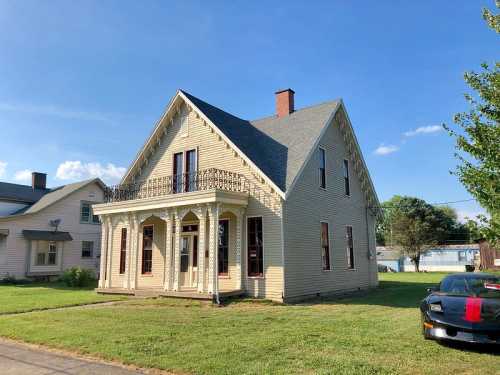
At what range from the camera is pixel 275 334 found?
890cm

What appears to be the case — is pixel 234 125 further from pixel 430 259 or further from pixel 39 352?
pixel 430 259

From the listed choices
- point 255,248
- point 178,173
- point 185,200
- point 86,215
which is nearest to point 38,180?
point 86,215

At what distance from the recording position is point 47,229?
30578 millimetres

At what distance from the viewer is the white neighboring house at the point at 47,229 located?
1118 inches

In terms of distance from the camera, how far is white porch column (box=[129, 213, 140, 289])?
1784cm

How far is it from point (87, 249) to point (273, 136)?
20.4 m

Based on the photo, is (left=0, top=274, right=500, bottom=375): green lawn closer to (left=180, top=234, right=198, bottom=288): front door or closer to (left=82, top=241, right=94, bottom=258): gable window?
(left=180, top=234, right=198, bottom=288): front door

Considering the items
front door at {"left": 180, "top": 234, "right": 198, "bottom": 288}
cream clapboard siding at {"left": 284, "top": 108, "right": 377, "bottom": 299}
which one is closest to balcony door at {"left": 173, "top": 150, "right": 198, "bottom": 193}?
front door at {"left": 180, "top": 234, "right": 198, "bottom": 288}

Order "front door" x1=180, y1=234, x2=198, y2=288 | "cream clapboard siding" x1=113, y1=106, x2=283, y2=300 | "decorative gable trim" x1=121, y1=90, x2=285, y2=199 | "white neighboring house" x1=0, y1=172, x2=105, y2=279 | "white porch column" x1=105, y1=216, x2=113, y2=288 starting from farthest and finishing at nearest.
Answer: "white neighboring house" x1=0, y1=172, x2=105, y2=279, "white porch column" x1=105, y1=216, x2=113, y2=288, "front door" x1=180, y1=234, x2=198, y2=288, "decorative gable trim" x1=121, y1=90, x2=285, y2=199, "cream clapboard siding" x1=113, y1=106, x2=283, y2=300

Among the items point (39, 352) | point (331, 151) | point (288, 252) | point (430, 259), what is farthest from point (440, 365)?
point (430, 259)

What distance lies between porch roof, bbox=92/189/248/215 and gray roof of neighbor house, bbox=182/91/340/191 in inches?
62.2

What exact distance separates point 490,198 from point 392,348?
169 inches

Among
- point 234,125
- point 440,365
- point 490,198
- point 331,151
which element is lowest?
point 440,365

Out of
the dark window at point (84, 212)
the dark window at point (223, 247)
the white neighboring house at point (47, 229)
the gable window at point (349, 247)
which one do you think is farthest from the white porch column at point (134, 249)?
the dark window at point (84, 212)
